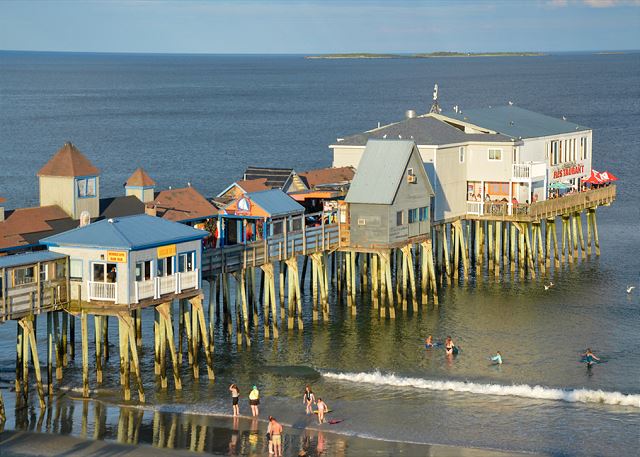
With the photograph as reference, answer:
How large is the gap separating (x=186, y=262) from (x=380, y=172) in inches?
687

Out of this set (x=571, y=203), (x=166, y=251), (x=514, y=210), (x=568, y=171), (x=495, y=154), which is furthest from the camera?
(x=568, y=171)

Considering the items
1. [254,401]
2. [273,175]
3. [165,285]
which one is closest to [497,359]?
[254,401]

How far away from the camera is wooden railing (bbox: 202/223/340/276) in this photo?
184ft

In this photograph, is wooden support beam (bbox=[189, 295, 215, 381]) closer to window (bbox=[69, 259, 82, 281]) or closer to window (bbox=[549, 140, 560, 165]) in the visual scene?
window (bbox=[69, 259, 82, 281])

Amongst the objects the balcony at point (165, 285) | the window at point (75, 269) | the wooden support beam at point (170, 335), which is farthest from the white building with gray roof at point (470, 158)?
the window at point (75, 269)

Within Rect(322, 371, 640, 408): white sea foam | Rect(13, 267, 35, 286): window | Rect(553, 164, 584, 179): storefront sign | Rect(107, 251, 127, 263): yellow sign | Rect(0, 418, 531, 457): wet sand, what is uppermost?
Rect(553, 164, 584, 179): storefront sign

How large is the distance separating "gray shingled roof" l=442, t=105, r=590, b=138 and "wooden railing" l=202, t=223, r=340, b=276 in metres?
18.1

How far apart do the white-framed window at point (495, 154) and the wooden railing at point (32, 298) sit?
114 feet

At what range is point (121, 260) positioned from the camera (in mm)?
47500

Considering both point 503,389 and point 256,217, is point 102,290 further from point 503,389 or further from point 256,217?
point 503,389

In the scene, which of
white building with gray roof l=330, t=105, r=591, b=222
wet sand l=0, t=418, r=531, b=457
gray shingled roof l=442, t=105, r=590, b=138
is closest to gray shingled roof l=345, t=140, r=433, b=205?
white building with gray roof l=330, t=105, r=591, b=222

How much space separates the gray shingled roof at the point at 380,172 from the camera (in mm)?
64750

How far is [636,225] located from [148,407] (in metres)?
56.5

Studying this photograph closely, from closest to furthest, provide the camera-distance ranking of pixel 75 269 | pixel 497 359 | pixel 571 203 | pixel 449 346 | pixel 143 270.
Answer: pixel 75 269
pixel 143 270
pixel 497 359
pixel 449 346
pixel 571 203
